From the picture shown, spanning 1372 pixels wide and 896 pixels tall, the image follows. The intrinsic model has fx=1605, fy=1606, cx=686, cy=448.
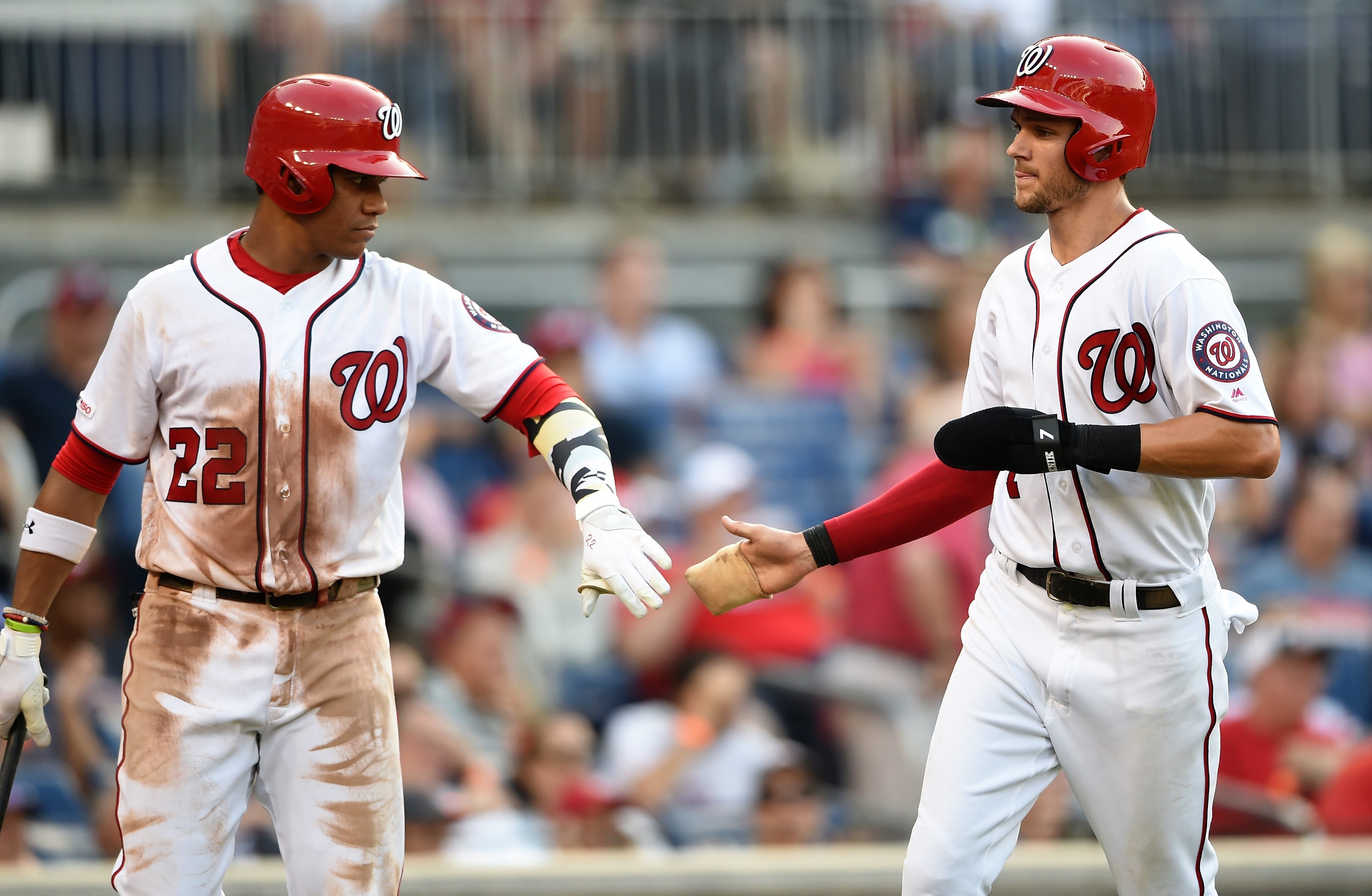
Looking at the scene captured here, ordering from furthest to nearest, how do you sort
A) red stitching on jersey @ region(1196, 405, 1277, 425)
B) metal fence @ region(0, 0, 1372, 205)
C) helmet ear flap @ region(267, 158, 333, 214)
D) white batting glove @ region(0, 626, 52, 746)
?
metal fence @ region(0, 0, 1372, 205), white batting glove @ region(0, 626, 52, 746), helmet ear flap @ region(267, 158, 333, 214), red stitching on jersey @ region(1196, 405, 1277, 425)

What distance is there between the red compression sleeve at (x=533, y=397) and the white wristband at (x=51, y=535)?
100cm

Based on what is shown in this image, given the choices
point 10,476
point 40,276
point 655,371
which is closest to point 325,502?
point 10,476

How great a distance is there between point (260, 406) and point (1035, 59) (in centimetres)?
191

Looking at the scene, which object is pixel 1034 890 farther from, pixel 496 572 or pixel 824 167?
pixel 824 167

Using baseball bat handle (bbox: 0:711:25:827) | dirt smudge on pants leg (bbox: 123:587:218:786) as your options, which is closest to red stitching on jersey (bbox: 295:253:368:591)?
dirt smudge on pants leg (bbox: 123:587:218:786)

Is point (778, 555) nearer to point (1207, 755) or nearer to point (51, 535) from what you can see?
point (1207, 755)

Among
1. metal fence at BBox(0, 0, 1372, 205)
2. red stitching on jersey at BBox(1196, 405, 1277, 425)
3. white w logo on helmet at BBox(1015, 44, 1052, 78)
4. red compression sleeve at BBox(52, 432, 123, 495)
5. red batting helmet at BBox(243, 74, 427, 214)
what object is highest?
metal fence at BBox(0, 0, 1372, 205)

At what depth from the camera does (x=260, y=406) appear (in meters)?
3.51

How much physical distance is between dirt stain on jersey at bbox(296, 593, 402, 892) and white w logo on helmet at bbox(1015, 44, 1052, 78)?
77.3 inches

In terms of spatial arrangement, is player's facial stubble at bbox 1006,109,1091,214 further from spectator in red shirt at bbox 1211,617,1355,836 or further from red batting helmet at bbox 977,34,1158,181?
spectator in red shirt at bbox 1211,617,1355,836

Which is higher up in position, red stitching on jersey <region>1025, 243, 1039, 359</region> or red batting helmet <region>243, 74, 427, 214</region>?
red batting helmet <region>243, 74, 427, 214</region>

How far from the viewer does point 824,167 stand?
31.6ft

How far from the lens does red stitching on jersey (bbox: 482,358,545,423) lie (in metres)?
3.69

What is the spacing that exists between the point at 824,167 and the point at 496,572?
3790mm
